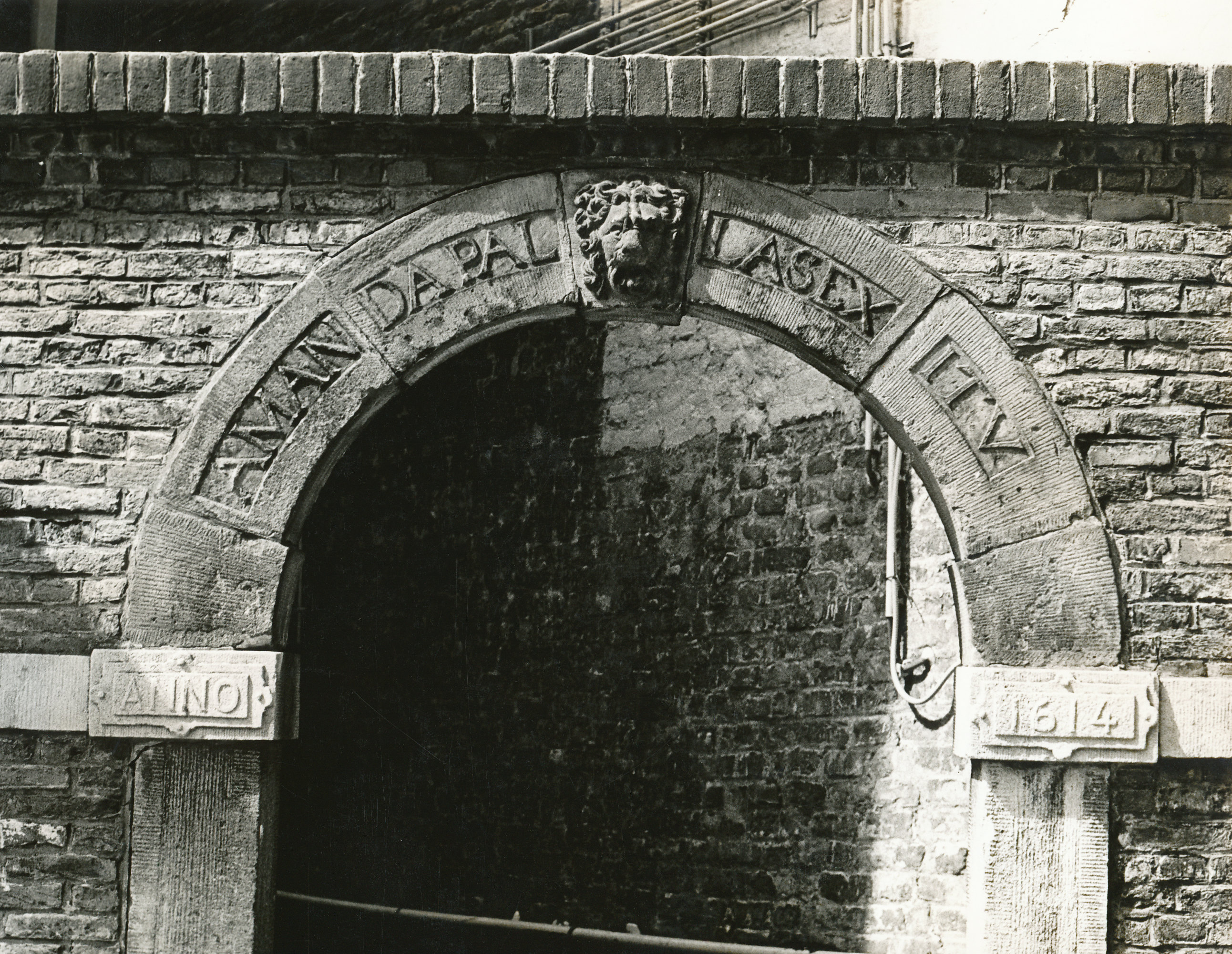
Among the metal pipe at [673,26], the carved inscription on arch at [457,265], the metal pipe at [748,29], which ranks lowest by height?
the carved inscription on arch at [457,265]

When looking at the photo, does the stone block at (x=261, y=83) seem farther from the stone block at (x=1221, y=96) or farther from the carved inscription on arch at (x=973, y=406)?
the stone block at (x=1221, y=96)

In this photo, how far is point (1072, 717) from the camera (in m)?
4.46

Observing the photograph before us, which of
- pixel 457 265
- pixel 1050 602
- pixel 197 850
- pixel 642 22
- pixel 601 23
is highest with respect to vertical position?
pixel 642 22

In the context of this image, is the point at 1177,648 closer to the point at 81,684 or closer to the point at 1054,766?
the point at 1054,766

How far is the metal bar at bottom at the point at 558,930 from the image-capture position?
25.6 feet

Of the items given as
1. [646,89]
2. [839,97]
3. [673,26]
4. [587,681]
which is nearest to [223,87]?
[646,89]

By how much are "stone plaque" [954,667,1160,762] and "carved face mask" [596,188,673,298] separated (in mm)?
1561

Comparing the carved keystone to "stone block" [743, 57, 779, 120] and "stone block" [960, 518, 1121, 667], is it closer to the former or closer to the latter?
"stone block" [743, 57, 779, 120]

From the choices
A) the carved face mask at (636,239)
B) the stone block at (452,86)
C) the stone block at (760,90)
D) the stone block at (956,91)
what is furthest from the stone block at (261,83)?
the stone block at (956,91)

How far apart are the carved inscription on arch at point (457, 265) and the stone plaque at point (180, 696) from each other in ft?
3.61

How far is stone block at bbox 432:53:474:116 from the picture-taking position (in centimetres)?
458

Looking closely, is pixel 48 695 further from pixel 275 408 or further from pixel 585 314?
pixel 585 314

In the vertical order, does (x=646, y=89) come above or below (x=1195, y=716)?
above

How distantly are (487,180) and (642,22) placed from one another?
5428 millimetres
